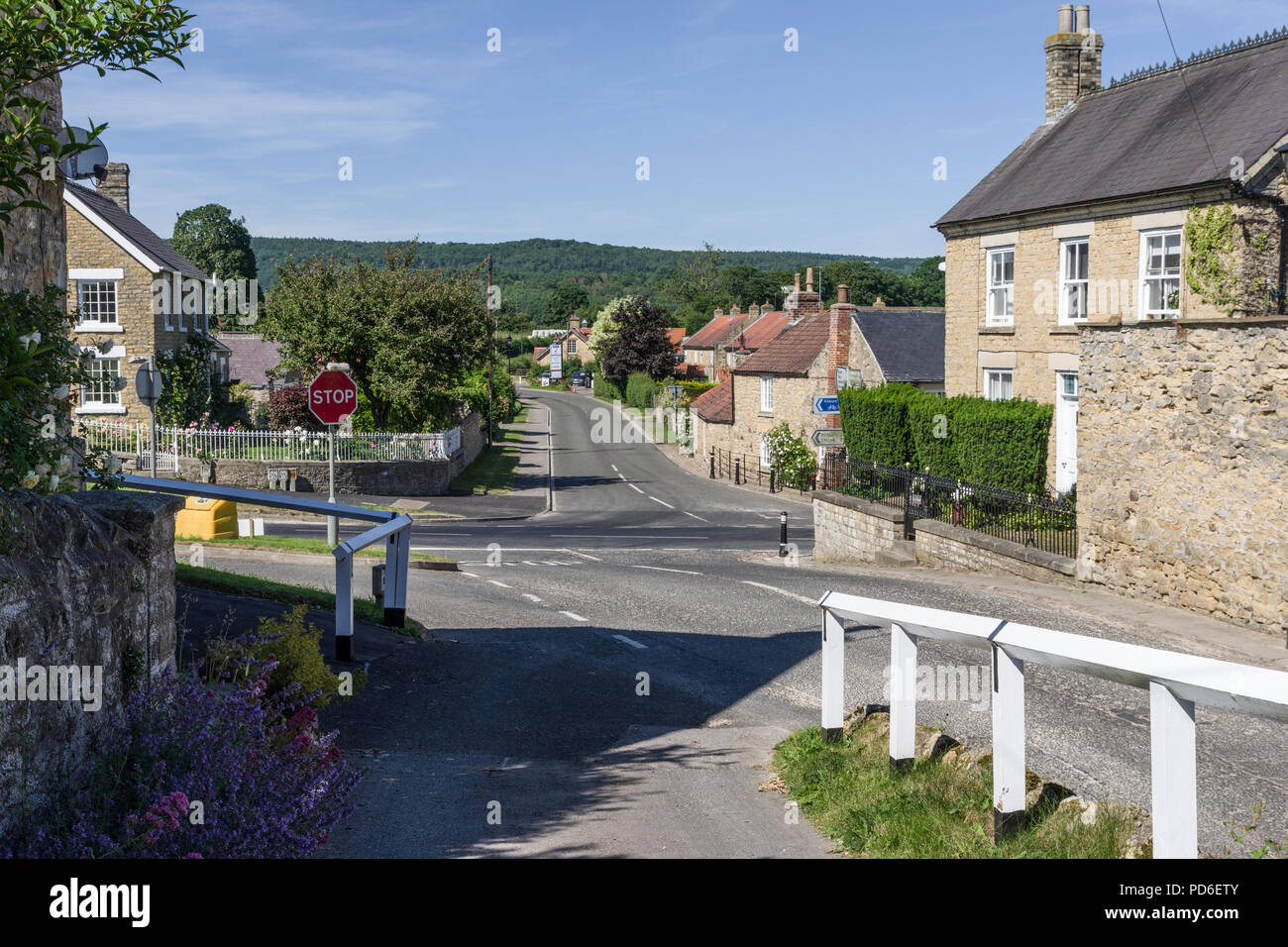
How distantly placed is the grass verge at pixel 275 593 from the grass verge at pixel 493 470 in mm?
28150

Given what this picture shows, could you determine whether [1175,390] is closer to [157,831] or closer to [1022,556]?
[1022,556]

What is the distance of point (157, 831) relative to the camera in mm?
5133

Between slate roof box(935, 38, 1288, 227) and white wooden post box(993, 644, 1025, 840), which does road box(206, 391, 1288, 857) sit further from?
slate roof box(935, 38, 1288, 227)

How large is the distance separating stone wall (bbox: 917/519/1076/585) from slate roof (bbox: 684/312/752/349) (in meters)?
72.1

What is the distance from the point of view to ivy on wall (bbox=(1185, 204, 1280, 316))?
853 inches

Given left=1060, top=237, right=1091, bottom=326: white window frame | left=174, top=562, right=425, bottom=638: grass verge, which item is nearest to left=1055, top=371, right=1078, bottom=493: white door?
left=1060, top=237, right=1091, bottom=326: white window frame

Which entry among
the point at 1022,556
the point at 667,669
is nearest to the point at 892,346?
the point at 1022,556

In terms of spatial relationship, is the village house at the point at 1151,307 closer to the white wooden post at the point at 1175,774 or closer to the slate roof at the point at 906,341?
the slate roof at the point at 906,341

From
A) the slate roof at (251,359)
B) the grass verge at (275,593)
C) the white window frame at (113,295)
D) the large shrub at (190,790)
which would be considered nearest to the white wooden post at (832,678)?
the large shrub at (190,790)

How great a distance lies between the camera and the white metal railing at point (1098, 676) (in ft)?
14.5

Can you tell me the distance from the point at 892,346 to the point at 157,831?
40.6 m

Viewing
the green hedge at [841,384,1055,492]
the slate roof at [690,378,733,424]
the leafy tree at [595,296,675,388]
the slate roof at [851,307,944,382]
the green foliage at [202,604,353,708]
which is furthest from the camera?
the leafy tree at [595,296,675,388]

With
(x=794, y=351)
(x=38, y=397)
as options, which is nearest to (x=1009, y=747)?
(x=38, y=397)

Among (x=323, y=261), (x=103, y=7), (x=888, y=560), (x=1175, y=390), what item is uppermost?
(x=323, y=261)
